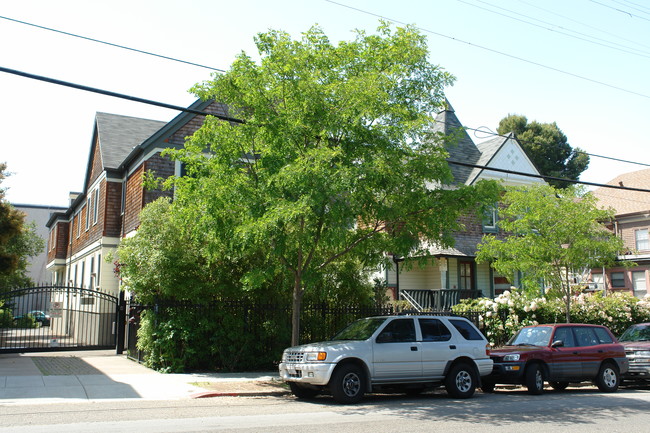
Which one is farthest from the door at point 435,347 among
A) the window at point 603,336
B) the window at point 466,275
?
the window at point 466,275

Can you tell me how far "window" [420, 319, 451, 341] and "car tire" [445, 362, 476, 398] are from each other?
2.12 feet

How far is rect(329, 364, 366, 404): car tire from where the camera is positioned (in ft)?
35.8

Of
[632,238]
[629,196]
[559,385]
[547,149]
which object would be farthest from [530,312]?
[547,149]

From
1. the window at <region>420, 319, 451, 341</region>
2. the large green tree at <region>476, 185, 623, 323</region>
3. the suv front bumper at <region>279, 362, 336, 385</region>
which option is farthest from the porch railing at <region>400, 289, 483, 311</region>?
the suv front bumper at <region>279, 362, 336, 385</region>

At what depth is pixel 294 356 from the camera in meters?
11.6

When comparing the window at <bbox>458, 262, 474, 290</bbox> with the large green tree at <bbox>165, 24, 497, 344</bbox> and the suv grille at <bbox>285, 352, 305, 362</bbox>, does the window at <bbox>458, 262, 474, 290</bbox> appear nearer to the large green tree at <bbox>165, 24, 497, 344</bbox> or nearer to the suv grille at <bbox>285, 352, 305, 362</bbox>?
the large green tree at <bbox>165, 24, 497, 344</bbox>

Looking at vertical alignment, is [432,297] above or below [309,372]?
above

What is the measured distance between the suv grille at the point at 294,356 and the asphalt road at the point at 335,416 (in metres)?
0.81

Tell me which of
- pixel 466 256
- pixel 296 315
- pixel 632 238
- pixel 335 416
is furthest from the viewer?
pixel 632 238

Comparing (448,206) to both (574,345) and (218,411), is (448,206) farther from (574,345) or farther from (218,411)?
(218,411)

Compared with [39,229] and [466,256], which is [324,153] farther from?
[39,229]

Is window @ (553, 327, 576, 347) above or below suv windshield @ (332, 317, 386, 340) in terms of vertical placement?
below

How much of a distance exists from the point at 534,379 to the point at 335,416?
5858mm

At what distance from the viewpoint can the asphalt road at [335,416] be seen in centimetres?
855
